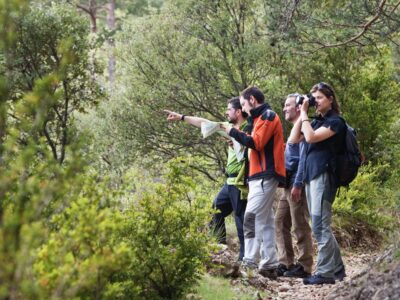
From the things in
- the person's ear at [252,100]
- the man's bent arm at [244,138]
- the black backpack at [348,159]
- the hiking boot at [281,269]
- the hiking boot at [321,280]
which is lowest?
the hiking boot at [321,280]

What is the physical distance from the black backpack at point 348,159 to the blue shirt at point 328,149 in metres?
0.05

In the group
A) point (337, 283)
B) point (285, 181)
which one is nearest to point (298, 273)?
point (337, 283)

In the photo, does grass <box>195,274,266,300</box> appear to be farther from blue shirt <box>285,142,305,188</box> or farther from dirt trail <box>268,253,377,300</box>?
blue shirt <box>285,142,305,188</box>

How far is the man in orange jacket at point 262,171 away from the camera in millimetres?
6490

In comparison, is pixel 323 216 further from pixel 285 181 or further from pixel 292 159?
pixel 292 159

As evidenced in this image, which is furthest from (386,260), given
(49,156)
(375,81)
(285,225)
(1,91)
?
(375,81)

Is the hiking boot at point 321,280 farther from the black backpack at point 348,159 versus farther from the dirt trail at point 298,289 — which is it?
the black backpack at point 348,159

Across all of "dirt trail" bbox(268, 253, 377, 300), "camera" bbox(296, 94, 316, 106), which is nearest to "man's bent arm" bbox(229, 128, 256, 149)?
"camera" bbox(296, 94, 316, 106)

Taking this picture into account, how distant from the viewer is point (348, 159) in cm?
605

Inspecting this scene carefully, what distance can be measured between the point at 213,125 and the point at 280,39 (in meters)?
2.51

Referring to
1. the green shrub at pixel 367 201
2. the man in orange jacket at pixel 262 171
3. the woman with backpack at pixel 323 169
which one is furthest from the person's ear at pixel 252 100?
the green shrub at pixel 367 201

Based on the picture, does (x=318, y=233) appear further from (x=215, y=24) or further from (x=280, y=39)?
(x=215, y=24)

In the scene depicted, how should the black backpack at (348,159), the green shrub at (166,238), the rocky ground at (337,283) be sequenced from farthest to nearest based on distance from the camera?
the black backpack at (348,159) → the rocky ground at (337,283) → the green shrub at (166,238)

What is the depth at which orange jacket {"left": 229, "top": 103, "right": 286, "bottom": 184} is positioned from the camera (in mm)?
6441
